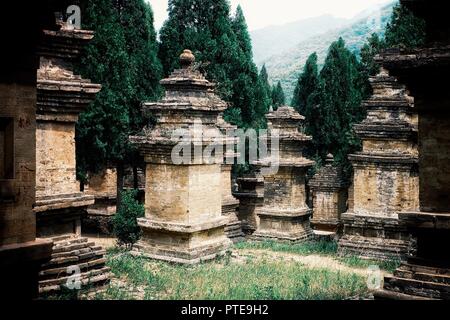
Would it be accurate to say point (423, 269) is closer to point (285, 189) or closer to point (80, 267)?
point (80, 267)

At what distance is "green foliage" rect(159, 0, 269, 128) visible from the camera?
2767 cm

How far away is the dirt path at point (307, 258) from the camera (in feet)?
43.8

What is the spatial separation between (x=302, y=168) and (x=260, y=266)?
5.93 metres

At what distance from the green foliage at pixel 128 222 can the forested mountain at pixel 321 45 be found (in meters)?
62.3

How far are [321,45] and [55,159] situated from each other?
91.7 metres

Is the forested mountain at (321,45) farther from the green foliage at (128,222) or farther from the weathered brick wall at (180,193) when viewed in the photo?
the weathered brick wall at (180,193)

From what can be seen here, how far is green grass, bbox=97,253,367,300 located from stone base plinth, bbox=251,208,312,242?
4.27m

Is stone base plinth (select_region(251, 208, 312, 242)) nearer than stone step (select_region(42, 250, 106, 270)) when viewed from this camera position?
No

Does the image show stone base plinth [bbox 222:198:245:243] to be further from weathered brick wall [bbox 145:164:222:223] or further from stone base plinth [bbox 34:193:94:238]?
stone base plinth [bbox 34:193:94:238]

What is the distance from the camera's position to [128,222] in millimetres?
16125

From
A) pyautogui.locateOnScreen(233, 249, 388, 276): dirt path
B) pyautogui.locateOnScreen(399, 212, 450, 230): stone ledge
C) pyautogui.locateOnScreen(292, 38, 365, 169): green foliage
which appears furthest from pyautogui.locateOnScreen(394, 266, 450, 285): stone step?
pyautogui.locateOnScreen(292, 38, 365, 169): green foliage

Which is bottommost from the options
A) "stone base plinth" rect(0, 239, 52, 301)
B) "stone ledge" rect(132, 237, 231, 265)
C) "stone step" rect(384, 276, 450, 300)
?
"stone ledge" rect(132, 237, 231, 265)

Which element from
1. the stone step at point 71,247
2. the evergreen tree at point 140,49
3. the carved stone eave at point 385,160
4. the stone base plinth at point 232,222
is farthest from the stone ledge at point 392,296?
the evergreen tree at point 140,49

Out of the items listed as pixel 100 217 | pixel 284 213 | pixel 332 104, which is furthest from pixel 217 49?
pixel 284 213
